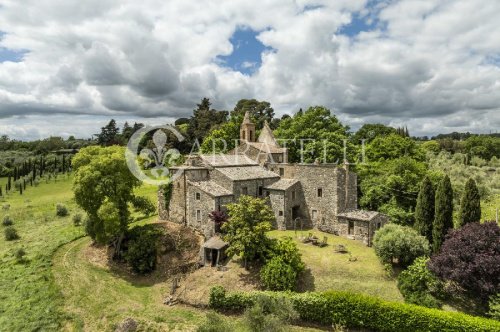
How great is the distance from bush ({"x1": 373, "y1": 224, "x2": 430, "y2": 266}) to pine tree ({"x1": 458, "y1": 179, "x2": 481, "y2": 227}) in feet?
12.3

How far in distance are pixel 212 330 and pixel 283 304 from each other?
476 centimetres

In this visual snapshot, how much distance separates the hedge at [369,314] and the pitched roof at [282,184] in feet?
45.1

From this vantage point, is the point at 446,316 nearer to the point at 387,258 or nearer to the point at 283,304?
the point at 387,258

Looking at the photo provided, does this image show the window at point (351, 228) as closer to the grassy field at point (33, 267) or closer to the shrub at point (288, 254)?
the shrub at point (288, 254)

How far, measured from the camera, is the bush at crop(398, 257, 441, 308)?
2256cm

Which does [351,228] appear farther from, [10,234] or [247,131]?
[10,234]

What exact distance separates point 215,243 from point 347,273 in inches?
448

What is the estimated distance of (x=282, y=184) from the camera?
36.6 meters

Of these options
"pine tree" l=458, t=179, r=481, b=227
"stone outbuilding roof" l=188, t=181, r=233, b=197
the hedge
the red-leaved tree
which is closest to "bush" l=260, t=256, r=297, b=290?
the hedge

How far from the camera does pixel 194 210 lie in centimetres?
3450

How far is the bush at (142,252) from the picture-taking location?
30641 millimetres

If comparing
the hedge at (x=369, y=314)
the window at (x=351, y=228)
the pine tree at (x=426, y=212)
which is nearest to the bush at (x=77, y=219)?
the hedge at (x=369, y=314)

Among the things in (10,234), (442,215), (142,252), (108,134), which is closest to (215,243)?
(142,252)

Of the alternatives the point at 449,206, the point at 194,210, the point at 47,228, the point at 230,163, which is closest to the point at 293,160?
the point at 230,163
